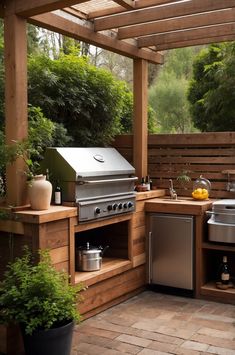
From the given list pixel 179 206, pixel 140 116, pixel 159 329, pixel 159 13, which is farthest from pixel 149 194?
pixel 159 13

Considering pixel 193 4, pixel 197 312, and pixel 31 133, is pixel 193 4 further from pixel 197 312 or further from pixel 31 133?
pixel 197 312

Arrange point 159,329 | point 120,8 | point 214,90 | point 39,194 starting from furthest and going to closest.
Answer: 1. point 214,90
2. point 120,8
3. point 159,329
4. point 39,194

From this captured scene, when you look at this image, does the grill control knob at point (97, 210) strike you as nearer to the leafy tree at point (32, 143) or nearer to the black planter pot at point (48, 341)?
the leafy tree at point (32, 143)

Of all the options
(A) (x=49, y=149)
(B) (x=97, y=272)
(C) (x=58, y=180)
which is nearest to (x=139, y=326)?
(B) (x=97, y=272)

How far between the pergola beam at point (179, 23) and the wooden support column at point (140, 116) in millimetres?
627

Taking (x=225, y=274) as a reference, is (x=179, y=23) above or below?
above

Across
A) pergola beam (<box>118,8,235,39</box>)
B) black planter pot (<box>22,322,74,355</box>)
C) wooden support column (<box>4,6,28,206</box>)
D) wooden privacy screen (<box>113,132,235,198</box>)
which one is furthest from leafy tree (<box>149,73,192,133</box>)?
black planter pot (<box>22,322,74,355</box>)

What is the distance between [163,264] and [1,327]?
1986mm

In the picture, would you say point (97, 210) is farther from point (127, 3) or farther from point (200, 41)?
point (200, 41)

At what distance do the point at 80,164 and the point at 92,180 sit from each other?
0.18 m

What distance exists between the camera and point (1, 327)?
334cm

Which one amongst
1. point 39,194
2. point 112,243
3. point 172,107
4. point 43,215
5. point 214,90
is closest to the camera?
point 43,215

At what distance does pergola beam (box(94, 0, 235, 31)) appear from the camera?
415 centimetres

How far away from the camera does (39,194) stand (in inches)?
141
